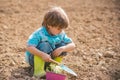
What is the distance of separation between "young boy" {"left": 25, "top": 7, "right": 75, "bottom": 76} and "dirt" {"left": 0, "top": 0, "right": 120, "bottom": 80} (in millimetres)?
160

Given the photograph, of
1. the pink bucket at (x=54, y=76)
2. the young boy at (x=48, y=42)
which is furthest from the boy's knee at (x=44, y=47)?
the pink bucket at (x=54, y=76)

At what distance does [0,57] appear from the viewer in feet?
10.1

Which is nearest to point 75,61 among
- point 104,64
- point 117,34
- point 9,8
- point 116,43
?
point 104,64

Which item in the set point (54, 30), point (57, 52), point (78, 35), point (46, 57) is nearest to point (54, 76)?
point (46, 57)

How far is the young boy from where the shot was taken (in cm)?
256

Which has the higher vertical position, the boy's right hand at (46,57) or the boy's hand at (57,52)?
the boy's hand at (57,52)

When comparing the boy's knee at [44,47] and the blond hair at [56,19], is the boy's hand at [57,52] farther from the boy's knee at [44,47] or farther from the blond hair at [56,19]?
the blond hair at [56,19]

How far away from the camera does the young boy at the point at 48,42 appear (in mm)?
2564

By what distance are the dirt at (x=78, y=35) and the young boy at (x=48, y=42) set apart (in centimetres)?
16

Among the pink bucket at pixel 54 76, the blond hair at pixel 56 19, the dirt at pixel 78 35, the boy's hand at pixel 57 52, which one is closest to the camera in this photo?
the pink bucket at pixel 54 76

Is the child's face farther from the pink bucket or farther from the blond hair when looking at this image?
the pink bucket

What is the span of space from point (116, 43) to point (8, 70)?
1565 mm

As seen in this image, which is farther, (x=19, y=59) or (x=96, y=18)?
(x=96, y=18)

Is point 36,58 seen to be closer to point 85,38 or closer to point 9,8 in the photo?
point 85,38
